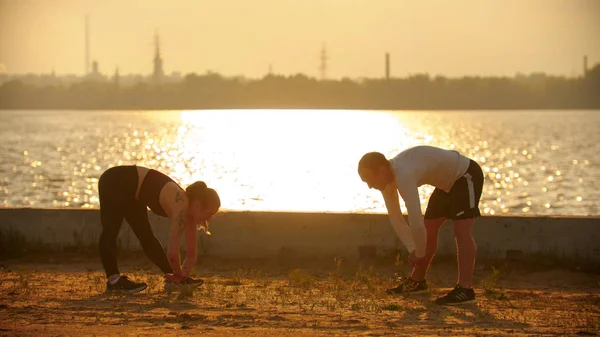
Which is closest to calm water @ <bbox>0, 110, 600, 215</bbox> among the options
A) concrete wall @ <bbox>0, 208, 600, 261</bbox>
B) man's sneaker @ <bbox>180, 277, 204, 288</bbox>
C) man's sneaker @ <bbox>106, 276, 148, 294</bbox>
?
concrete wall @ <bbox>0, 208, 600, 261</bbox>

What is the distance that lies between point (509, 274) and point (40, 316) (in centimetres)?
548

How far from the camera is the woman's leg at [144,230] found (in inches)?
377

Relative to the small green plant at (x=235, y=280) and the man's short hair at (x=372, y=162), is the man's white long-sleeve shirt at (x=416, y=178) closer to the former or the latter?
the man's short hair at (x=372, y=162)

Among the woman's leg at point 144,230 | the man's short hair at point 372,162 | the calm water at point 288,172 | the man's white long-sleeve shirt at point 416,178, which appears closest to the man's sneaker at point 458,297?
the man's white long-sleeve shirt at point 416,178

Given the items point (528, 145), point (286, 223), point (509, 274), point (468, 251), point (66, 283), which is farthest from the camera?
point (528, 145)

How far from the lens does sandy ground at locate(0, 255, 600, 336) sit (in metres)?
7.89

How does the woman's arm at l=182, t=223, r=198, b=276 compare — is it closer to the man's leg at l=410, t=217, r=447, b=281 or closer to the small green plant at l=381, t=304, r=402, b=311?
the small green plant at l=381, t=304, r=402, b=311

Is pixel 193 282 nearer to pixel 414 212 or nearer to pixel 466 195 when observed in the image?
pixel 414 212

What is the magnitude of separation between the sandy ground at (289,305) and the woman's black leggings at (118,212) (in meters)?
0.38

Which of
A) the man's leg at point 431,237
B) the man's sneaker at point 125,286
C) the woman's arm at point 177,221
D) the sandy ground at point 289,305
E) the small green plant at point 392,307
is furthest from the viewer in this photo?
the man's sneaker at point 125,286

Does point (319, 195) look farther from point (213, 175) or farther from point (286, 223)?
point (286, 223)

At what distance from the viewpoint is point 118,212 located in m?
9.45

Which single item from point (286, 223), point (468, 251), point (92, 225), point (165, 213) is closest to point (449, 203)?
point (468, 251)

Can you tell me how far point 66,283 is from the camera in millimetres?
10133
